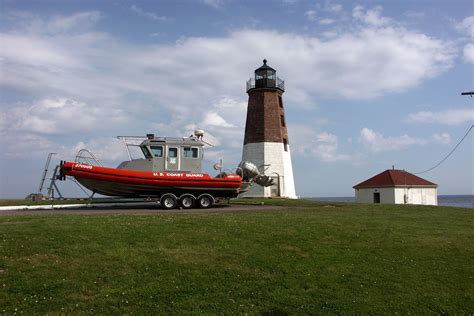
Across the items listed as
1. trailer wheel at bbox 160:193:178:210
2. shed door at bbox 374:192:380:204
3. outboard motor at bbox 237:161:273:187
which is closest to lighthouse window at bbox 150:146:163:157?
trailer wheel at bbox 160:193:178:210

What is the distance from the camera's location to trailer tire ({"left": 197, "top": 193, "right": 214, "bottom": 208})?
760 inches

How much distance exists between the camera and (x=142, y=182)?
1872 centimetres

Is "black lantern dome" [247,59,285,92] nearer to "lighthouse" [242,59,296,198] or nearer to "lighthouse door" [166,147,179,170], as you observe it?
"lighthouse" [242,59,296,198]

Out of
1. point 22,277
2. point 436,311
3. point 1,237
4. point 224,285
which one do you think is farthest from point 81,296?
point 436,311

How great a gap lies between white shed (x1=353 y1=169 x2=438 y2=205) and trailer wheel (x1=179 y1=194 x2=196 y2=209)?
25.3 m

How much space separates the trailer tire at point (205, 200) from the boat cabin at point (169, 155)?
168 cm

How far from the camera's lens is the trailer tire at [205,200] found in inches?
760

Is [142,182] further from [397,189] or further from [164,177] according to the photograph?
[397,189]

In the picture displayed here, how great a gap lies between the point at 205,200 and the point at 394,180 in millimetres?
25627

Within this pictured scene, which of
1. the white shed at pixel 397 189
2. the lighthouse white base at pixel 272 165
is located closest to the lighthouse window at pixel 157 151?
the lighthouse white base at pixel 272 165

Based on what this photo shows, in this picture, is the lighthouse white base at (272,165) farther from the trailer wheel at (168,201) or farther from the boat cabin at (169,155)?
the trailer wheel at (168,201)

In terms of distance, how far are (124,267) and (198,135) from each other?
545 inches

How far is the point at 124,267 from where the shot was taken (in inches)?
334

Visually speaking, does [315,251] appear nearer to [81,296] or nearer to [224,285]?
[224,285]
